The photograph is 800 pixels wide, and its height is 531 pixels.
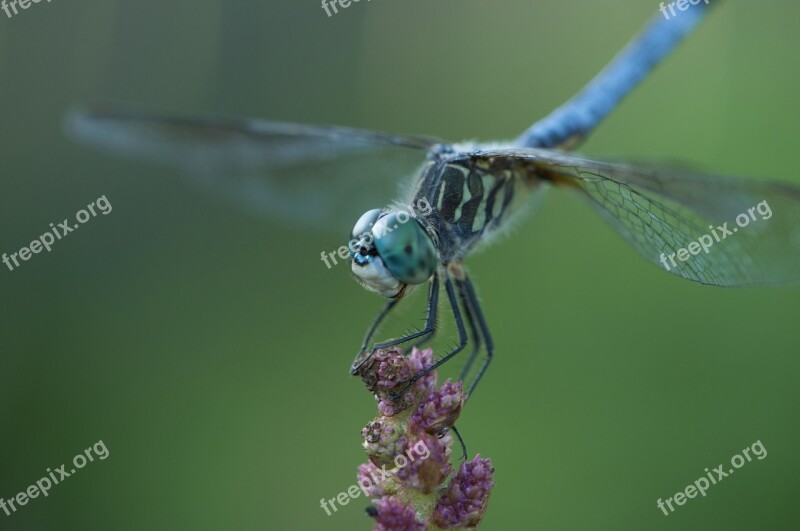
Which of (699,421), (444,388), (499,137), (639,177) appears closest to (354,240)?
(444,388)

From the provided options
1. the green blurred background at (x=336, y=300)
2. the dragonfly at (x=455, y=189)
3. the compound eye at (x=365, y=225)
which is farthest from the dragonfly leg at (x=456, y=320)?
the green blurred background at (x=336, y=300)

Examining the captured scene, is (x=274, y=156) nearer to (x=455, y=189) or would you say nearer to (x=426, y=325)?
(x=455, y=189)

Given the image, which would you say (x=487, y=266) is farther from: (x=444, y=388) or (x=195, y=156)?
(x=444, y=388)

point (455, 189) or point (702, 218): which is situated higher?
point (455, 189)

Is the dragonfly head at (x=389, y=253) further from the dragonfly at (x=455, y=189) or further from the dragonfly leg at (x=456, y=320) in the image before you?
the dragonfly leg at (x=456, y=320)

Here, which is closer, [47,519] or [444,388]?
[444,388]

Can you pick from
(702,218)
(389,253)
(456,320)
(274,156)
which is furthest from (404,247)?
(274,156)

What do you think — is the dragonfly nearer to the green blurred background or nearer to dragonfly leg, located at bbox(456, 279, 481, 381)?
dragonfly leg, located at bbox(456, 279, 481, 381)
